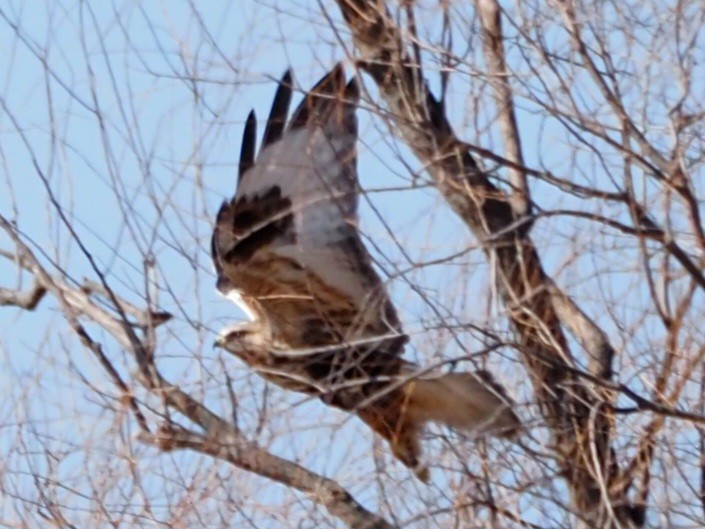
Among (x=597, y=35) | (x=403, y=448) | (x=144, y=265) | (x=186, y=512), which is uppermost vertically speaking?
(x=597, y=35)

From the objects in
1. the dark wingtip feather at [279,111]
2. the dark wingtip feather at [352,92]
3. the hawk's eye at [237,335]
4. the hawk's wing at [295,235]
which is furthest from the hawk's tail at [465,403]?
the dark wingtip feather at [279,111]

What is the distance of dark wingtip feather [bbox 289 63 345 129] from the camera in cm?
378

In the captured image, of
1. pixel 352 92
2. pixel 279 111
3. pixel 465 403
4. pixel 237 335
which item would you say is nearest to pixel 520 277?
pixel 465 403

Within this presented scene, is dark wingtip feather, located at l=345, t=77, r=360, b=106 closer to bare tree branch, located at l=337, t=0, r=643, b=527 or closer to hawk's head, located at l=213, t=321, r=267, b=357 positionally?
bare tree branch, located at l=337, t=0, r=643, b=527

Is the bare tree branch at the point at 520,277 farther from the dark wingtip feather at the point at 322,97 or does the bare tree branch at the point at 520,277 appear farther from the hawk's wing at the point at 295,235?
the hawk's wing at the point at 295,235

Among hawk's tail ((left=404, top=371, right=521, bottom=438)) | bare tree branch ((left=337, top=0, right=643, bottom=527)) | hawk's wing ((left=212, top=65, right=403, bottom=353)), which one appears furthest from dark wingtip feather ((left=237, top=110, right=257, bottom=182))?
hawk's tail ((left=404, top=371, right=521, bottom=438))

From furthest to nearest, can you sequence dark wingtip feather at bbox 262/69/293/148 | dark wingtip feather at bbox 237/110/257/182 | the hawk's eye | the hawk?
1. dark wingtip feather at bbox 237/110/257/182
2. dark wingtip feather at bbox 262/69/293/148
3. the hawk's eye
4. the hawk

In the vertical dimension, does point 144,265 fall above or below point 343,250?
below

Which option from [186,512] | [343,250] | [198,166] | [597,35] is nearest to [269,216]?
[343,250]

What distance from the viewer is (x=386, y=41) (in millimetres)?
3828

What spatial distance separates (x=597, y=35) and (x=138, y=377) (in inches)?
55.0

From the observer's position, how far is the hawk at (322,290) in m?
3.77

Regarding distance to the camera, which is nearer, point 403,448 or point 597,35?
point 597,35

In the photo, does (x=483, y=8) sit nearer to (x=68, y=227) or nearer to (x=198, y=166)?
(x=198, y=166)
